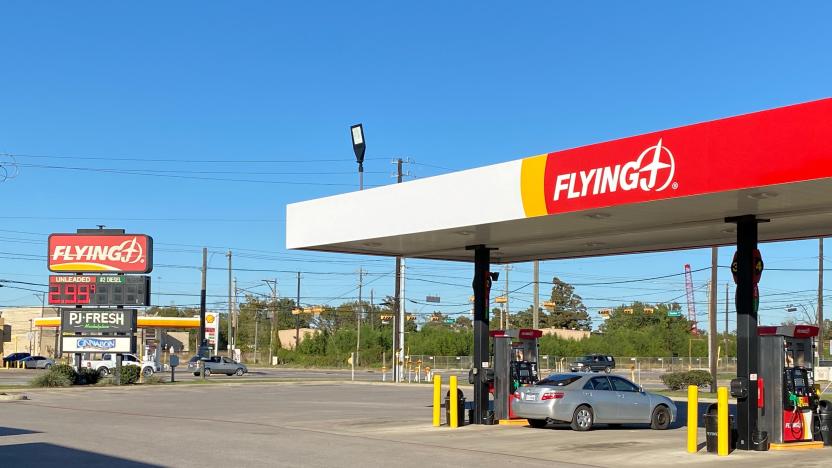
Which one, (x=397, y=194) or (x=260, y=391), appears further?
(x=260, y=391)

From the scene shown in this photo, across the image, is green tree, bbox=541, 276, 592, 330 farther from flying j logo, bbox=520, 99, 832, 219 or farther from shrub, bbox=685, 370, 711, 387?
flying j logo, bbox=520, 99, 832, 219

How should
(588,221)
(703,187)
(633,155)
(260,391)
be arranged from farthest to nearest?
(260,391)
(588,221)
(633,155)
(703,187)

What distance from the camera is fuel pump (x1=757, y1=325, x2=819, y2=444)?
60.5 feet

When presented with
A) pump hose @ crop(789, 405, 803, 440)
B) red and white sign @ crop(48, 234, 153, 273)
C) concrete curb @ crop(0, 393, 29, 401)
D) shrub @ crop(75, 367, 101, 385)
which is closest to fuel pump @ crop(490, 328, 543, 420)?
pump hose @ crop(789, 405, 803, 440)

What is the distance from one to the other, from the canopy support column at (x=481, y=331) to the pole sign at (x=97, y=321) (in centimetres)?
2603

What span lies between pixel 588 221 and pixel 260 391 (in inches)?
1111

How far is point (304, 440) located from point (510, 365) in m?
6.55

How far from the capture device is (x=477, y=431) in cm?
2205

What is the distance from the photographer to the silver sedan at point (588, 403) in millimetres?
21922

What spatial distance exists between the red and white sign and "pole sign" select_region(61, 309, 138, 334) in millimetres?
2001

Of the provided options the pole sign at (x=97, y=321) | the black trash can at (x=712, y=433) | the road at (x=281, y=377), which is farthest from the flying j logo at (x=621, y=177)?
the road at (x=281, y=377)

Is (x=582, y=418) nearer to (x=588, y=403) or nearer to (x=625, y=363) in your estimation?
(x=588, y=403)

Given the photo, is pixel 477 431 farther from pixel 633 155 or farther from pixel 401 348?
pixel 401 348

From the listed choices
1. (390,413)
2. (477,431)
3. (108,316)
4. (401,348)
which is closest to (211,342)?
(401,348)
